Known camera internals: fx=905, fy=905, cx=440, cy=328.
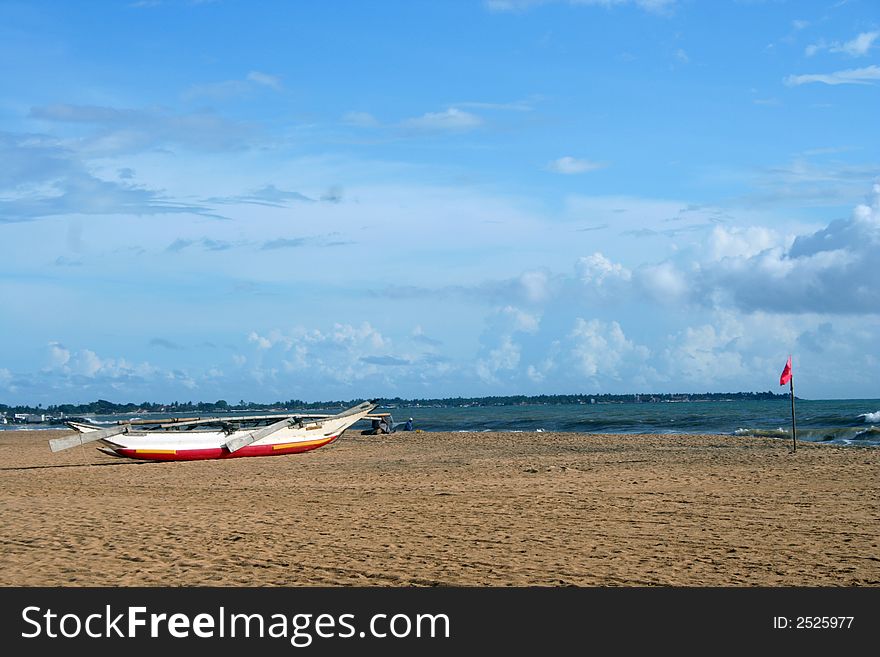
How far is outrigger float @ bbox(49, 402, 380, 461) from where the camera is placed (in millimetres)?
23766

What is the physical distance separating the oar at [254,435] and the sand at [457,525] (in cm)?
323

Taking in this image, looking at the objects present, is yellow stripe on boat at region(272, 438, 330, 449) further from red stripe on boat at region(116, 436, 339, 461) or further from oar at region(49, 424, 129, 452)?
oar at region(49, 424, 129, 452)

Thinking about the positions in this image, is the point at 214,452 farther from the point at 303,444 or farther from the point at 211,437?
the point at 303,444

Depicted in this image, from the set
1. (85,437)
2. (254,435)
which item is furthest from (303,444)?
(85,437)

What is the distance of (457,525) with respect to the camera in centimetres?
1149

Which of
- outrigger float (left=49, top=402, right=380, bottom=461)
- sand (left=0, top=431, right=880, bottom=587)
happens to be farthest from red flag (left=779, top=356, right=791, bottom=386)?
outrigger float (left=49, top=402, right=380, bottom=461)

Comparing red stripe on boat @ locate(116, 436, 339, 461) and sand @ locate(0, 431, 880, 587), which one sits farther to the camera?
red stripe on boat @ locate(116, 436, 339, 461)

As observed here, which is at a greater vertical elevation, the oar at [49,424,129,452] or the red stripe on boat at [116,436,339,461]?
the oar at [49,424,129,452]

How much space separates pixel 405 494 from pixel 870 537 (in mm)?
7485

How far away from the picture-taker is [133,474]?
21.0 m

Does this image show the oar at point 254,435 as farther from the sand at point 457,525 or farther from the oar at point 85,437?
the sand at point 457,525

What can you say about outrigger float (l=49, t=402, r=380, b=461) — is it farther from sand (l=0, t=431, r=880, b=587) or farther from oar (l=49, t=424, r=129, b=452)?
sand (l=0, t=431, r=880, b=587)
